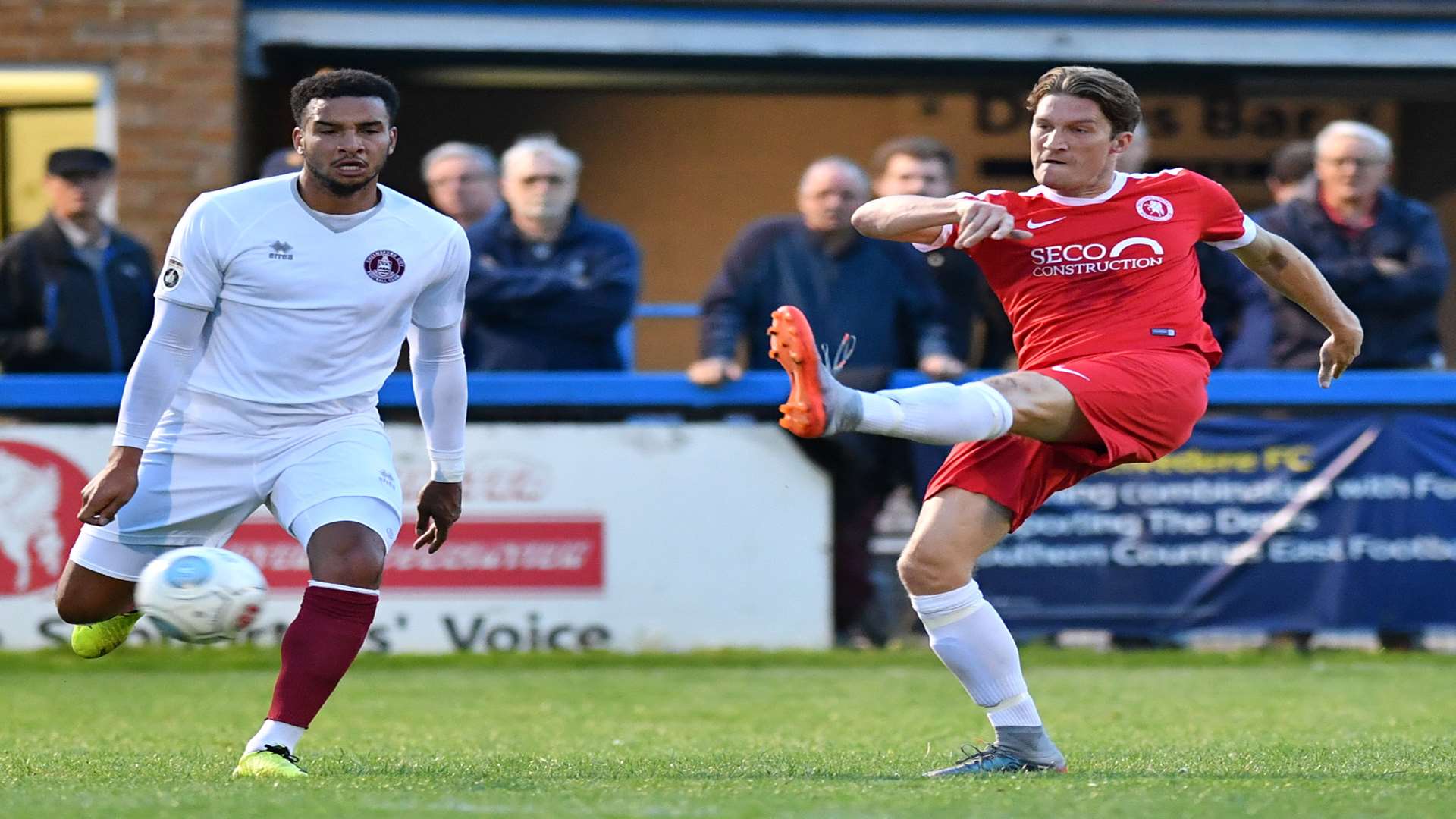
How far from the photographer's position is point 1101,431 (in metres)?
5.70

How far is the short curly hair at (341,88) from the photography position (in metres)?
5.85

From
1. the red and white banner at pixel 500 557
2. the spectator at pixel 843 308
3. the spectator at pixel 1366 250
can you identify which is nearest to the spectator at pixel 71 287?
the red and white banner at pixel 500 557

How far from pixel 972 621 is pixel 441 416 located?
1.65 meters

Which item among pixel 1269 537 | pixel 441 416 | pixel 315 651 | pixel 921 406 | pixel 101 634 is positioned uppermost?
pixel 921 406

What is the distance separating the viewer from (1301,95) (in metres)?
15.1

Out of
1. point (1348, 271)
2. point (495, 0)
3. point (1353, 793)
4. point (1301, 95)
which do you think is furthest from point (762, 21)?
point (1353, 793)

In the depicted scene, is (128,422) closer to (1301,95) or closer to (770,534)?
(770,534)

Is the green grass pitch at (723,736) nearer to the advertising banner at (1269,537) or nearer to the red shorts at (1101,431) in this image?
the advertising banner at (1269,537)

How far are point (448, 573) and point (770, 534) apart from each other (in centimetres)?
154

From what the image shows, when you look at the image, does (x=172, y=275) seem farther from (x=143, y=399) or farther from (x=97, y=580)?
(x=97, y=580)

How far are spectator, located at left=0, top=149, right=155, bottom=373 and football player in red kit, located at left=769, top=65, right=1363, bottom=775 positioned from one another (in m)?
5.60

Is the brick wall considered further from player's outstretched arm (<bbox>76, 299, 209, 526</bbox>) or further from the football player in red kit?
the football player in red kit

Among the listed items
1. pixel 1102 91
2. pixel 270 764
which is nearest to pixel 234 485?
pixel 270 764

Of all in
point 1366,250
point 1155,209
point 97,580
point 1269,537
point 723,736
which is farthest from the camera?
point 1269,537
